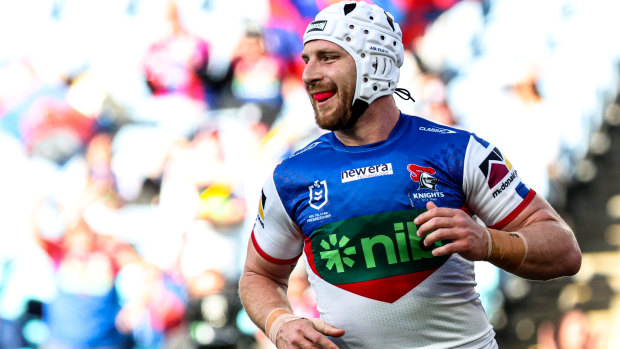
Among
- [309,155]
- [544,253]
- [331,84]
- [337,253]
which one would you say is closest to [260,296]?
[337,253]

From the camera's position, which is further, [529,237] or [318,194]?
[318,194]

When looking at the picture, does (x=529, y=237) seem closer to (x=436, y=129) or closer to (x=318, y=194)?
(x=436, y=129)

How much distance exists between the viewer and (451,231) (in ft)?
9.08

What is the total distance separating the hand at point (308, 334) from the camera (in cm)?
306

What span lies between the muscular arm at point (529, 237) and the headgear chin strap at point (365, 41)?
0.66 m

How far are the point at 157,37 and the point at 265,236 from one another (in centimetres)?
724

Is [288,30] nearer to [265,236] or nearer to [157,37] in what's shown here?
[157,37]

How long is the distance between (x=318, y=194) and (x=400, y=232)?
0.36m

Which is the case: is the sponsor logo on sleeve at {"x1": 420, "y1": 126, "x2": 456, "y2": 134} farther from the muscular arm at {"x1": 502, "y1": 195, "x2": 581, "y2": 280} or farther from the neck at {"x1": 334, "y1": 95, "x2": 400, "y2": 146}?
the muscular arm at {"x1": 502, "y1": 195, "x2": 581, "y2": 280}

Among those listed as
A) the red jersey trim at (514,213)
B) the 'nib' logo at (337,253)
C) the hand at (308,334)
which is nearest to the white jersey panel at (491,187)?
the red jersey trim at (514,213)

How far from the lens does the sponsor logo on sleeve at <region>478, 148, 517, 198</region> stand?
3211 millimetres

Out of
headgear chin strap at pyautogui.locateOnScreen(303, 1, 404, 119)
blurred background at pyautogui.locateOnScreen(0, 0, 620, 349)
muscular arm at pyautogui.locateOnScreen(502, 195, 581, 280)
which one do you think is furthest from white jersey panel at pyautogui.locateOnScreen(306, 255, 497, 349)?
blurred background at pyautogui.locateOnScreen(0, 0, 620, 349)

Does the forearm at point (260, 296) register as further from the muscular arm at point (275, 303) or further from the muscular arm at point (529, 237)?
the muscular arm at point (529, 237)

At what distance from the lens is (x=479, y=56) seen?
439 inches
